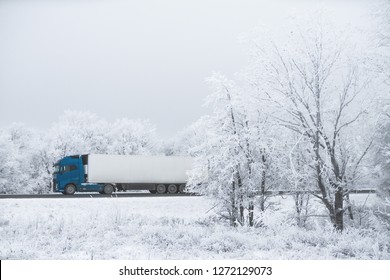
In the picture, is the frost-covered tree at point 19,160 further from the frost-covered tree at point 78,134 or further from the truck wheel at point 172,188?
the truck wheel at point 172,188

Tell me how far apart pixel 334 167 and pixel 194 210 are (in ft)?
29.8

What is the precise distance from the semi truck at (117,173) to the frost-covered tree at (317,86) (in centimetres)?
1863

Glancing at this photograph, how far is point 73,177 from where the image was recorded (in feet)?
95.2

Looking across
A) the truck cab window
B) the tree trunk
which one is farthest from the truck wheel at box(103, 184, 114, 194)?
the tree trunk

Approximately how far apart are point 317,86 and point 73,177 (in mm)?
20628

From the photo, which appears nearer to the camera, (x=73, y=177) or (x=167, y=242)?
(x=167, y=242)

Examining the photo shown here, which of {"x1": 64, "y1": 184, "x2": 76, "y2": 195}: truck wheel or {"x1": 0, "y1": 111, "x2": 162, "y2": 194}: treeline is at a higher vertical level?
{"x1": 0, "y1": 111, "x2": 162, "y2": 194}: treeline

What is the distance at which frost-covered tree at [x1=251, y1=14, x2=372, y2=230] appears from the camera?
12.1 metres

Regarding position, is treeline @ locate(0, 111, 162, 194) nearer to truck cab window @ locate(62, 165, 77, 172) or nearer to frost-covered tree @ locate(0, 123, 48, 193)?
frost-covered tree @ locate(0, 123, 48, 193)

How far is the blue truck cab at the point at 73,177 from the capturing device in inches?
1135

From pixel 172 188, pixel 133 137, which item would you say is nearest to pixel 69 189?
pixel 172 188

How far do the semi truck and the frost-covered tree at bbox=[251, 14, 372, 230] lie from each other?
18.6 metres

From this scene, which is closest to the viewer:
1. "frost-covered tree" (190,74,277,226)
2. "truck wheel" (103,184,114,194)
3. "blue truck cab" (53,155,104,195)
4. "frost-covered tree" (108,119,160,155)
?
"frost-covered tree" (190,74,277,226)

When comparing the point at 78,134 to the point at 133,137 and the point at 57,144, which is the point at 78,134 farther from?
the point at 133,137
